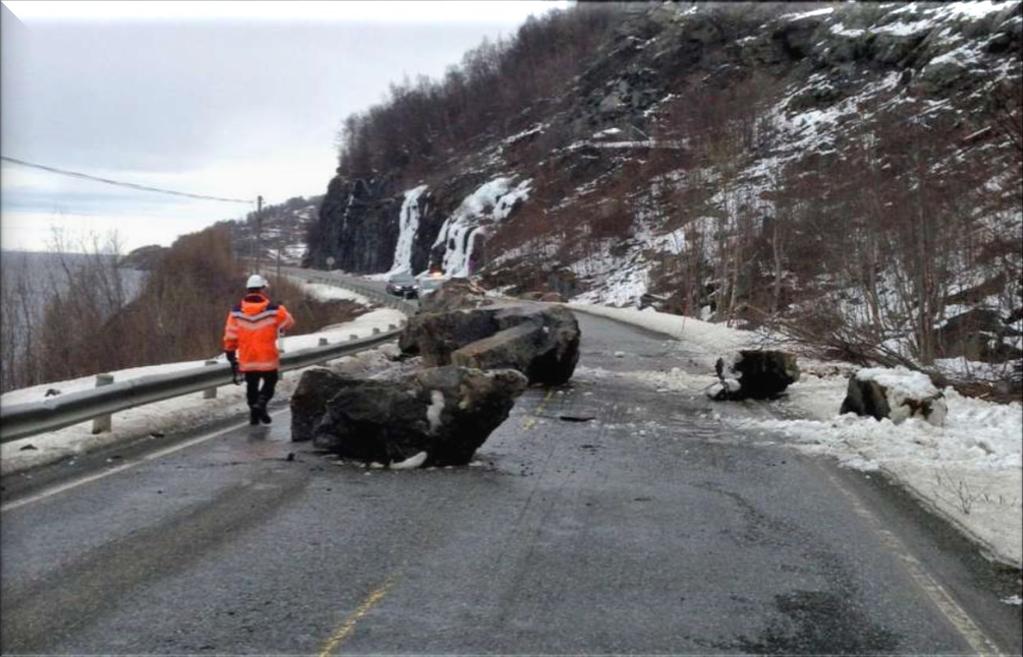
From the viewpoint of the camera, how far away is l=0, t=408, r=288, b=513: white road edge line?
6013mm

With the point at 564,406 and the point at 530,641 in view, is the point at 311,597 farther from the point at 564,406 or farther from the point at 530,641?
the point at 564,406

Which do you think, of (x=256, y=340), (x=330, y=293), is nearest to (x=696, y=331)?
(x=256, y=340)

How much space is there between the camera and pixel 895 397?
822cm

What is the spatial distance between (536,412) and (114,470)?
532cm

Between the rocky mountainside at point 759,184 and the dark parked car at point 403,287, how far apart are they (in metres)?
8.24

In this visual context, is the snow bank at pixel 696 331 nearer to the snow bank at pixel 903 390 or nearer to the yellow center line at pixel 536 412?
the yellow center line at pixel 536 412

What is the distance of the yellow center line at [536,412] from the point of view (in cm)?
1016

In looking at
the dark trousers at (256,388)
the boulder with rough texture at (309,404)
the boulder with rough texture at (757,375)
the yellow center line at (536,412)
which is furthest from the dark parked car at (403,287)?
the boulder with rough texture at (309,404)

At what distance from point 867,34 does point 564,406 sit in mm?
54360

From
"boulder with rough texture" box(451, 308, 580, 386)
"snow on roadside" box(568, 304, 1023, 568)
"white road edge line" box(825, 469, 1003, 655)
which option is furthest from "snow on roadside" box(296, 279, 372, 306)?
"white road edge line" box(825, 469, 1003, 655)

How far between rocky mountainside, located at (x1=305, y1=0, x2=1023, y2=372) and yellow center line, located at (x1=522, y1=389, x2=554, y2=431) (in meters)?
3.31

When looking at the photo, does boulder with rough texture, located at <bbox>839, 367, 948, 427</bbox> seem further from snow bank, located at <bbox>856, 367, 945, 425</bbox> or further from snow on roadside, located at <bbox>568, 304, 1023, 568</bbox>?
snow on roadside, located at <bbox>568, 304, 1023, 568</bbox>

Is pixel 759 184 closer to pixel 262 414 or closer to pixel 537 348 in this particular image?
pixel 537 348

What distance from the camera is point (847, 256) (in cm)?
1281
